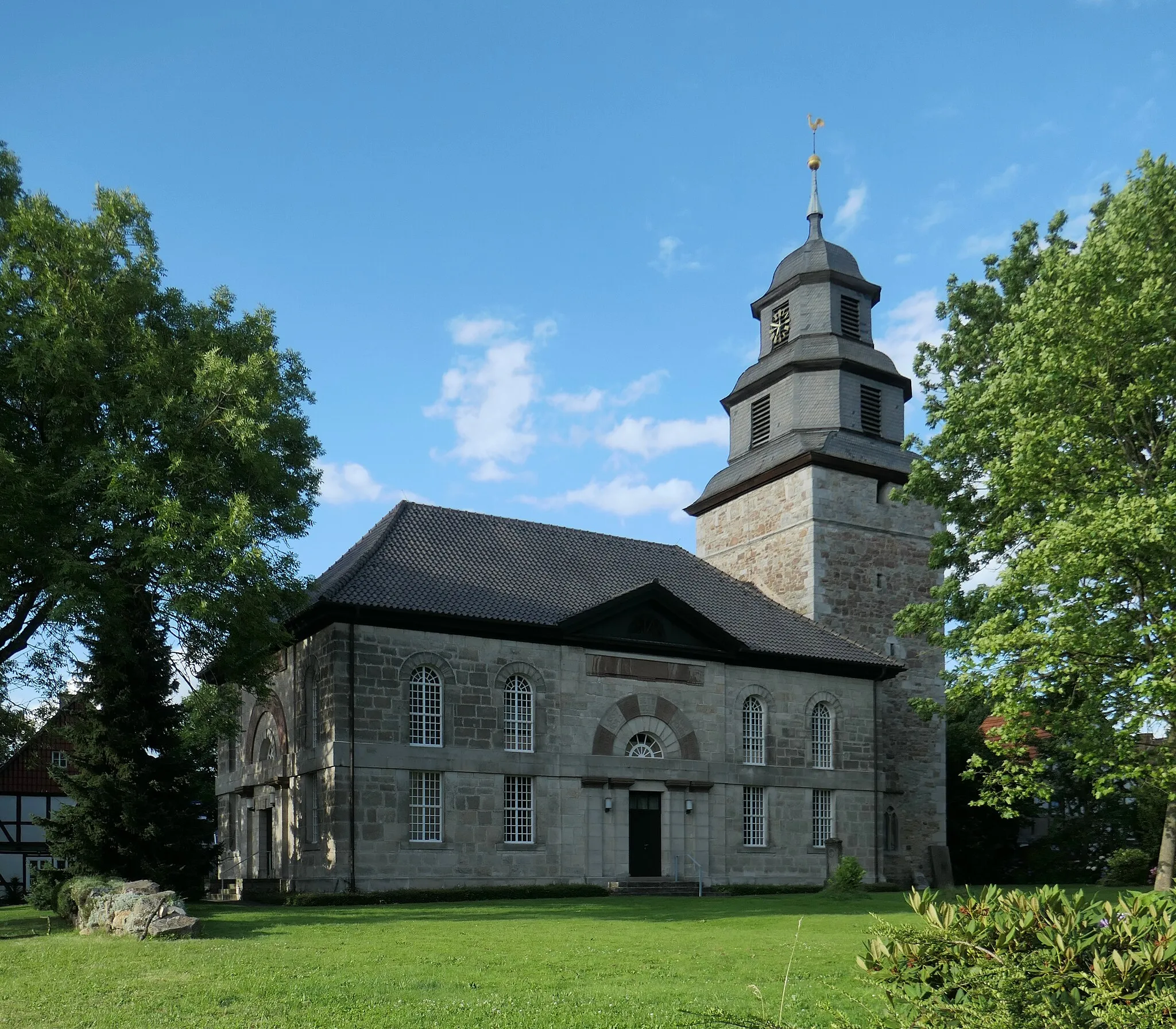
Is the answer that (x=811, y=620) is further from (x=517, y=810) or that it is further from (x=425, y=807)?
(x=425, y=807)

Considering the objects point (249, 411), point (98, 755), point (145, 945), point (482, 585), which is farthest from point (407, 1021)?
point (482, 585)

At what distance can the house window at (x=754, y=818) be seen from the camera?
30297mm

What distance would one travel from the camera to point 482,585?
28.3 metres

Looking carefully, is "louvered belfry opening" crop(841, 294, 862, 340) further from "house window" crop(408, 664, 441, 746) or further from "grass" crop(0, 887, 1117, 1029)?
"grass" crop(0, 887, 1117, 1029)

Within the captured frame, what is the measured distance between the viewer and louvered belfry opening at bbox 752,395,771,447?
36844 millimetres

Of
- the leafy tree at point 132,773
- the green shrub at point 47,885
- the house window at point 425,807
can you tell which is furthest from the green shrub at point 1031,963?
the house window at point 425,807

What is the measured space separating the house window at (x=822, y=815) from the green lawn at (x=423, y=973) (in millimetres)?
13194

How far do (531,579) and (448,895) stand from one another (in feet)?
27.8

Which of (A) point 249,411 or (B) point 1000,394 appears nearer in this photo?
(B) point 1000,394

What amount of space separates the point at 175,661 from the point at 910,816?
22416 mm

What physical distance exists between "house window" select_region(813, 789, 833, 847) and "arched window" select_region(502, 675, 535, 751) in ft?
30.0

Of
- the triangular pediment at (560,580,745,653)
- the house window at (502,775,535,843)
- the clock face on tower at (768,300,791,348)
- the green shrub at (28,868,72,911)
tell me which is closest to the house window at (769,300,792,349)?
the clock face on tower at (768,300,791,348)

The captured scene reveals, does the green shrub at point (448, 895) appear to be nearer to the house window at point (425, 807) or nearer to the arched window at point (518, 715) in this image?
the house window at point (425, 807)

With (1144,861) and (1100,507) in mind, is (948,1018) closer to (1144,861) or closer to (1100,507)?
(1100,507)
